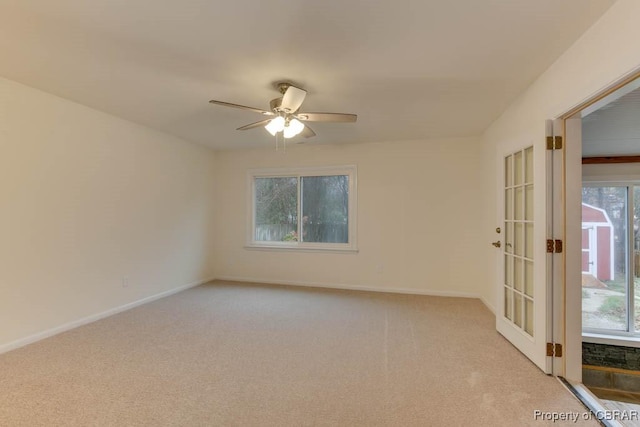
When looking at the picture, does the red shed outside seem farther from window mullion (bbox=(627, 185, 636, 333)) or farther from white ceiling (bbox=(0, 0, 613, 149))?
white ceiling (bbox=(0, 0, 613, 149))

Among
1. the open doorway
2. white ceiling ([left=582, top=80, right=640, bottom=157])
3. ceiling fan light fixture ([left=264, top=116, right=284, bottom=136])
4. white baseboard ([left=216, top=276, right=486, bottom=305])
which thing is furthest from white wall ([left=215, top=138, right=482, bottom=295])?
ceiling fan light fixture ([left=264, top=116, right=284, bottom=136])

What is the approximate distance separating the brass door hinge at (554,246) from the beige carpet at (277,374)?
911 millimetres

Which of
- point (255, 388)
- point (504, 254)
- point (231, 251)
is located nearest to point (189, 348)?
point (255, 388)

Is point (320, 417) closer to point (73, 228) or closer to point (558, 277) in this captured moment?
point (558, 277)

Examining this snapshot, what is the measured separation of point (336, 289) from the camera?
15.3ft

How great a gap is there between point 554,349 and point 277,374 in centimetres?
204

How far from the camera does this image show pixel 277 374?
7.23 ft

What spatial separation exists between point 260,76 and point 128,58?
952mm

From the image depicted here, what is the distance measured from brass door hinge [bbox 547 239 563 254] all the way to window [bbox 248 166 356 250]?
8.93 ft

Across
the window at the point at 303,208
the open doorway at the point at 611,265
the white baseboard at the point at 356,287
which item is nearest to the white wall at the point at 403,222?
the white baseboard at the point at 356,287

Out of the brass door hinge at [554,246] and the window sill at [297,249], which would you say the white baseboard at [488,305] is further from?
the window sill at [297,249]

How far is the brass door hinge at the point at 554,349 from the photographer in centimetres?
219

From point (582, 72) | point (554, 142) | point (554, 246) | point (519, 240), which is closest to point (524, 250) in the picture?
point (519, 240)

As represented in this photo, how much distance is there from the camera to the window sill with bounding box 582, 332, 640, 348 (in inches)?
167
